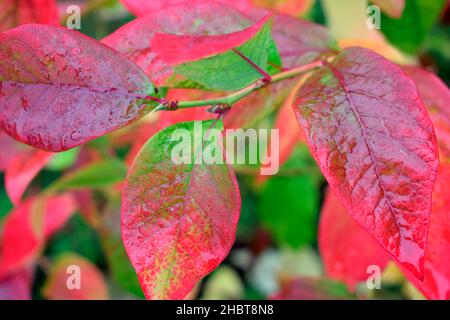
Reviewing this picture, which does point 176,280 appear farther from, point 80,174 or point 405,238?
point 80,174

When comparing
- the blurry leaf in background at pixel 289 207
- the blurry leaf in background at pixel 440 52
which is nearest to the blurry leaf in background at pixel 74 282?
the blurry leaf in background at pixel 289 207

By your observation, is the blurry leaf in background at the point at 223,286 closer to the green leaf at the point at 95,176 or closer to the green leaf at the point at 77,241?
the green leaf at the point at 77,241

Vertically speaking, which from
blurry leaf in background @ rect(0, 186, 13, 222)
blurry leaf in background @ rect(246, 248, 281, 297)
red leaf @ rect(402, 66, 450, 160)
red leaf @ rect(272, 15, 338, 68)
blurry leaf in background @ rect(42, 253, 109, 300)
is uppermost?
red leaf @ rect(272, 15, 338, 68)

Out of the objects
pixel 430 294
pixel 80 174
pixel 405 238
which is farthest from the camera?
pixel 80 174

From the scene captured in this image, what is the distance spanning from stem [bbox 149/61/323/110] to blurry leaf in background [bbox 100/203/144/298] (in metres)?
0.43

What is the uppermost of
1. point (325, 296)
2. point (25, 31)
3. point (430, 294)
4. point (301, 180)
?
point (25, 31)

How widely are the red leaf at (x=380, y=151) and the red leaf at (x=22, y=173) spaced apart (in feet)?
0.94

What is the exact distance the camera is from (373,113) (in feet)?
Answer: 1.43

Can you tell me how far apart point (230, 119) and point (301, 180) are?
2.27 feet

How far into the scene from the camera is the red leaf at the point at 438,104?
0.55 metres

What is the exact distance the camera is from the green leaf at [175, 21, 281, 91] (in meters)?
0.47

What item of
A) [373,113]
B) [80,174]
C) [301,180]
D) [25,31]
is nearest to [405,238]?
[373,113]

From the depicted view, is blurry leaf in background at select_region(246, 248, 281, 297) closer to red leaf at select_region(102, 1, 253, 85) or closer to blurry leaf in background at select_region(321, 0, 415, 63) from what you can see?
blurry leaf in background at select_region(321, 0, 415, 63)

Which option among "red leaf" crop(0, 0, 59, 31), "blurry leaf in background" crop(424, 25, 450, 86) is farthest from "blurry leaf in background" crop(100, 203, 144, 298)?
"blurry leaf in background" crop(424, 25, 450, 86)
